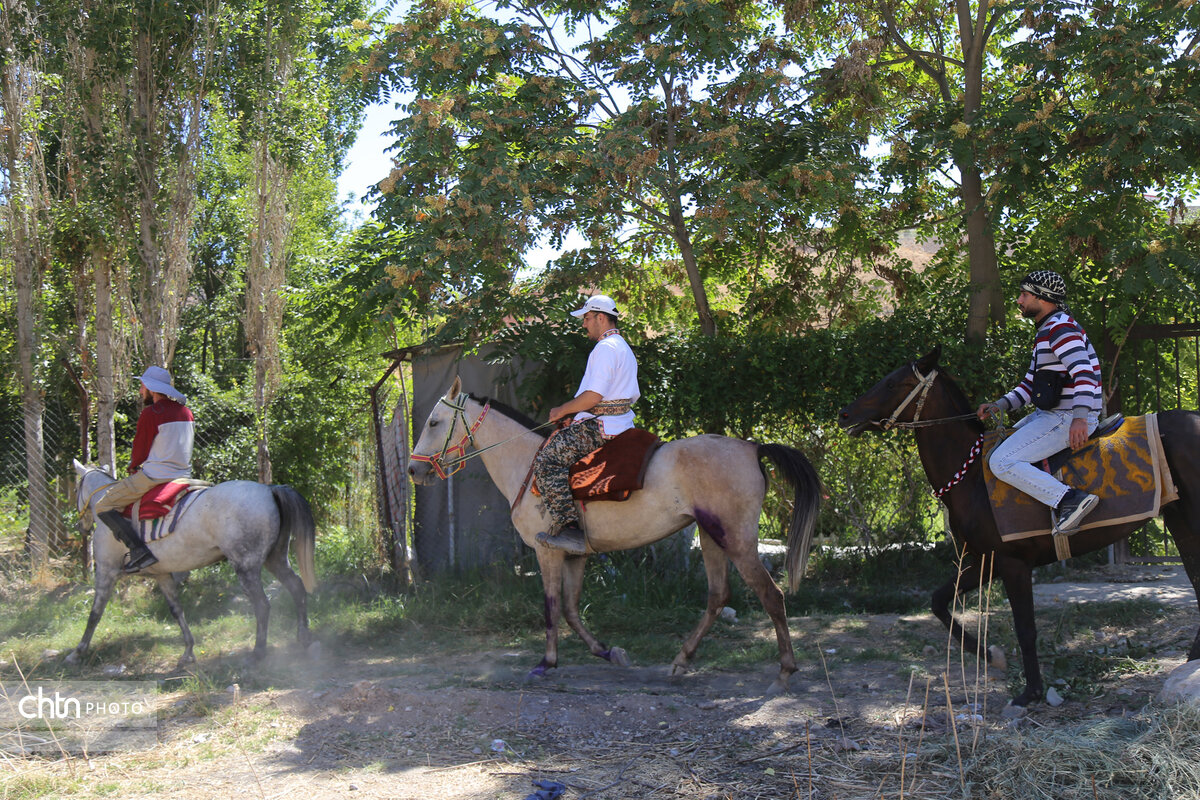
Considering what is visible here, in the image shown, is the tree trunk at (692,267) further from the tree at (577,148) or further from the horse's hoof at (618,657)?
the horse's hoof at (618,657)

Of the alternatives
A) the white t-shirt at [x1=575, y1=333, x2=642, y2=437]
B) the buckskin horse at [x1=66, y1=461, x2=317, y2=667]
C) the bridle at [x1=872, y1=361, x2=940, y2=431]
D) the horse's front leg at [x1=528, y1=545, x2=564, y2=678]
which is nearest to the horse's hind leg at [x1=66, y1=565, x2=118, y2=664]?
the buckskin horse at [x1=66, y1=461, x2=317, y2=667]

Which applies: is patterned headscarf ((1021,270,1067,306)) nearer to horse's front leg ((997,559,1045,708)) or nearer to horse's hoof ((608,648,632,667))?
horse's front leg ((997,559,1045,708))

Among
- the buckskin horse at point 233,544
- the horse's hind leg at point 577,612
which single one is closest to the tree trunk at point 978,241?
the horse's hind leg at point 577,612

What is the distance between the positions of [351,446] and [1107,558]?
1072 cm

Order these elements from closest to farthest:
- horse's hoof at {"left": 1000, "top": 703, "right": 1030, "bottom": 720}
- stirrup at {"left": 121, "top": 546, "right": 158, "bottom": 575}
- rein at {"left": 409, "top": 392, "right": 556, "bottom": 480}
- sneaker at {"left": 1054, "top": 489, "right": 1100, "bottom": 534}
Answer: horse's hoof at {"left": 1000, "top": 703, "right": 1030, "bottom": 720} < sneaker at {"left": 1054, "top": 489, "right": 1100, "bottom": 534} < rein at {"left": 409, "top": 392, "right": 556, "bottom": 480} < stirrup at {"left": 121, "top": 546, "right": 158, "bottom": 575}

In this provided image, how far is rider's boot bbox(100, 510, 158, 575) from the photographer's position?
7664mm

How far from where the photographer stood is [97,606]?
7.82 m

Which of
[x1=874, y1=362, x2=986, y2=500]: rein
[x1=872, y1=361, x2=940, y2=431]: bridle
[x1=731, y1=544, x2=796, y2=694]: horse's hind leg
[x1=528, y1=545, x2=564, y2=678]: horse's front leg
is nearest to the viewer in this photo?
[x1=874, y1=362, x2=986, y2=500]: rein

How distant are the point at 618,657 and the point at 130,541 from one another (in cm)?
413

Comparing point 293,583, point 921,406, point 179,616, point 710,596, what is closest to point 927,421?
point 921,406

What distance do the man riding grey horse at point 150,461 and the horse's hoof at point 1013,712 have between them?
251 inches

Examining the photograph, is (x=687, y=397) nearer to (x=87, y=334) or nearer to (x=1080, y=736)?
(x=1080, y=736)

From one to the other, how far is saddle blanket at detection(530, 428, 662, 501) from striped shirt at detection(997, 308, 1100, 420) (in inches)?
105

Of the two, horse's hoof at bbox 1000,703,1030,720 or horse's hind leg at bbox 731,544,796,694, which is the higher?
horse's hind leg at bbox 731,544,796,694
